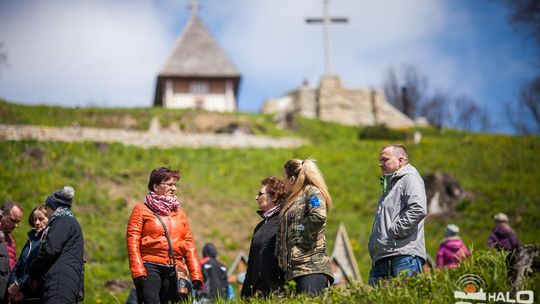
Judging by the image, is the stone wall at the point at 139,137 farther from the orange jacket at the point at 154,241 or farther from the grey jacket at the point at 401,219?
the grey jacket at the point at 401,219

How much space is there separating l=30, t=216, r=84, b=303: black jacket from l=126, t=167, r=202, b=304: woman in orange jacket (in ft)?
1.75

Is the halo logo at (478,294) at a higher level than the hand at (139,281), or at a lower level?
higher

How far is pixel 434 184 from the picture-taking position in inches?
787

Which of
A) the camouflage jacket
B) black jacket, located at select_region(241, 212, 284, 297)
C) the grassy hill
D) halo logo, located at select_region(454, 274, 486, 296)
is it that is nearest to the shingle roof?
the grassy hill

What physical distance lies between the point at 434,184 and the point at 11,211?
47.8 feet

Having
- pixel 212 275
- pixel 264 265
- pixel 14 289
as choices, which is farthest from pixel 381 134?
pixel 14 289

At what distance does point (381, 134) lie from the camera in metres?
34.4

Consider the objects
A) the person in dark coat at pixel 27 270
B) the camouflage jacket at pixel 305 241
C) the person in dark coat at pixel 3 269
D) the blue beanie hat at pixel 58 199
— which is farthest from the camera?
the person in dark coat at pixel 3 269

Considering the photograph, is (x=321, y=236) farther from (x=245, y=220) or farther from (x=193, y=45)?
(x=193, y=45)

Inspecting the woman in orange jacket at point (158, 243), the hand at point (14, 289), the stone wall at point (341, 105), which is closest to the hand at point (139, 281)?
the woman in orange jacket at point (158, 243)

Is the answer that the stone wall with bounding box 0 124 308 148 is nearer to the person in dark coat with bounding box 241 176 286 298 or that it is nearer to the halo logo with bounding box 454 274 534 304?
the person in dark coat with bounding box 241 176 286 298

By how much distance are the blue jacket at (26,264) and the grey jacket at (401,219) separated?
10.6 ft

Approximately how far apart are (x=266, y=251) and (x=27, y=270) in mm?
2305

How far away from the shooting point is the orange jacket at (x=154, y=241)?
6511 mm
